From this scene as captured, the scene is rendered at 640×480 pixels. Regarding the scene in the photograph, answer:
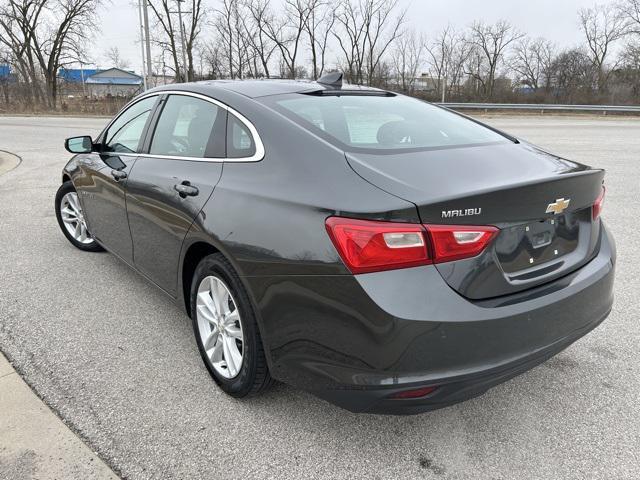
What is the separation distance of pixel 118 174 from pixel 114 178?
0.32ft

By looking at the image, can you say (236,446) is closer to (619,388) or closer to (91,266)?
(619,388)

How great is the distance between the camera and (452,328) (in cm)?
190

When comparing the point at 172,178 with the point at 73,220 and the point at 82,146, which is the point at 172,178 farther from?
the point at 73,220

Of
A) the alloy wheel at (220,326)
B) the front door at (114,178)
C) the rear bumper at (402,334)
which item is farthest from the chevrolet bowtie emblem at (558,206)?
the front door at (114,178)

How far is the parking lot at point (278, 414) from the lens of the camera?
222 centimetres

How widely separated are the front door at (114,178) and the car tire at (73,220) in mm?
490

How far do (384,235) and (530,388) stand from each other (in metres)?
1.49

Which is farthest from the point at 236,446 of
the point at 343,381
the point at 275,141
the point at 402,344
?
the point at 275,141

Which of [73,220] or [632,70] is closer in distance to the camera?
[73,220]

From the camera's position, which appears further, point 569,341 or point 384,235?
point 569,341

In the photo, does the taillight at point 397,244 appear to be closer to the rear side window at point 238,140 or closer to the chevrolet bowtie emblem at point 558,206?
the chevrolet bowtie emblem at point 558,206

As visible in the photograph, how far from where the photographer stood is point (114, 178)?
371 cm

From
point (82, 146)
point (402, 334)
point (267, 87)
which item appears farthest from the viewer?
point (82, 146)

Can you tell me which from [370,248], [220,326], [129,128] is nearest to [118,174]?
[129,128]
